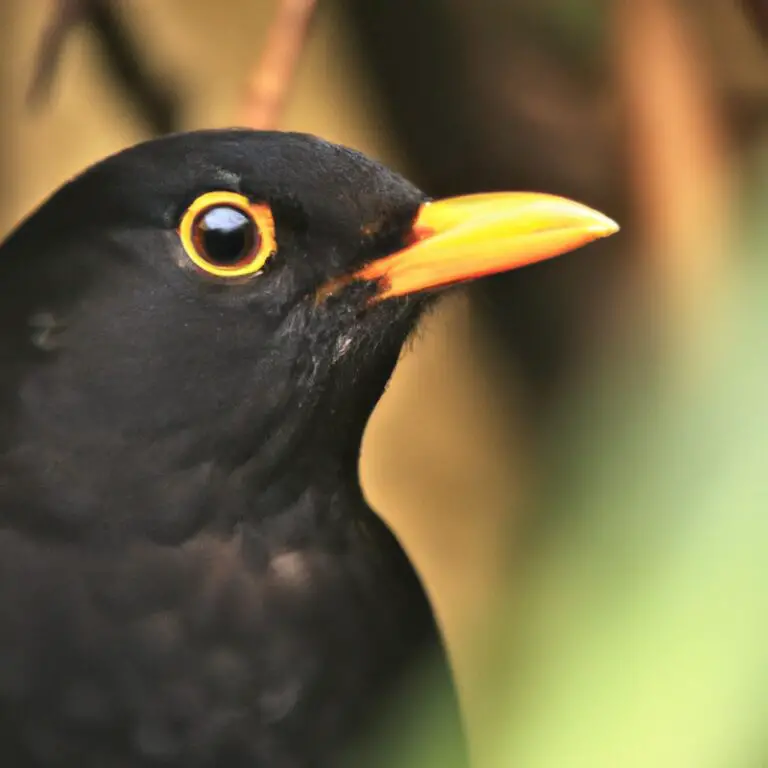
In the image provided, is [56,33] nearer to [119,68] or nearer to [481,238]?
[119,68]

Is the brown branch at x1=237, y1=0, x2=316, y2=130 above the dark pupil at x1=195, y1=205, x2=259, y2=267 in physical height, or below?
above

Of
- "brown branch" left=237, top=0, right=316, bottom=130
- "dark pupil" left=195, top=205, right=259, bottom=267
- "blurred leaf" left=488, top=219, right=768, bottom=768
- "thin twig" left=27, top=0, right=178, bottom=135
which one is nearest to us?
"blurred leaf" left=488, top=219, right=768, bottom=768

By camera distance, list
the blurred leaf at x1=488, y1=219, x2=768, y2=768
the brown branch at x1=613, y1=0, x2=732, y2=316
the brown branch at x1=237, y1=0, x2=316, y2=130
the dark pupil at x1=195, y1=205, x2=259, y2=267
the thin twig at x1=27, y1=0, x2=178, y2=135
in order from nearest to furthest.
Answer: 1. the blurred leaf at x1=488, y1=219, x2=768, y2=768
2. the brown branch at x1=613, y1=0, x2=732, y2=316
3. the dark pupil at x1=195, y1=205, x2=259, y2=267
4. the brown branch at x1=237, y1=0, x2=316, y2=130
5. the thin twig at x1=27, y1=0, x2=178, y2=135

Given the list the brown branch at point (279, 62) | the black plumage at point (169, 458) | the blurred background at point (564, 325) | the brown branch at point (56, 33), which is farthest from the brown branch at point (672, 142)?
the brown branch at point (56, 33)

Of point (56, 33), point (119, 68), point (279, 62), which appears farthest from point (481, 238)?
point (119, 68)

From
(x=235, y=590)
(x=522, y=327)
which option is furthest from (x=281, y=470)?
(x=522, y=327)

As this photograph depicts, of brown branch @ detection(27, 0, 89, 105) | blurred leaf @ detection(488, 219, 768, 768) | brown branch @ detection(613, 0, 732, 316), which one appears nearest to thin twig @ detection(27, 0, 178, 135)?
brown branch @ detection(27, 0, 89, 105)

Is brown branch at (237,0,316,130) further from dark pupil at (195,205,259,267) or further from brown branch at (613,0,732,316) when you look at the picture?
brown branch at (613,0,732,316)
